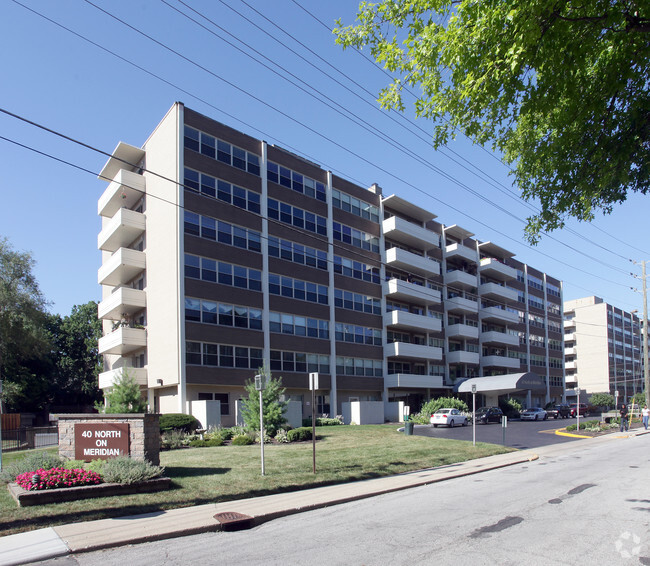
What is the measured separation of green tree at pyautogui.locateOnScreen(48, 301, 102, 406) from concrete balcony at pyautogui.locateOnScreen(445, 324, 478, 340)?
121ft

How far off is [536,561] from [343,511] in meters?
4.88

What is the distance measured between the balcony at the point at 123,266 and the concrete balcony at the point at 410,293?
19.9 metres

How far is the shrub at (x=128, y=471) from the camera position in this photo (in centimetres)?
1184

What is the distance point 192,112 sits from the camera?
3344cm

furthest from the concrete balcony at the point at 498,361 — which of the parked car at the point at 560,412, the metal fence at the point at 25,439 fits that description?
the metal fence at the point at 25,439

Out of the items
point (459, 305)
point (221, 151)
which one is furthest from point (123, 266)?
point (459, 305)

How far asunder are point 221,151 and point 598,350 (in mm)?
85110

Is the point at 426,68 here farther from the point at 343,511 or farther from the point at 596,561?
the point at 343,511

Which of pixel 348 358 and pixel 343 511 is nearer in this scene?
pixel 343 511

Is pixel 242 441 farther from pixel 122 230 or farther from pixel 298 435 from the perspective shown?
pixel 122 230

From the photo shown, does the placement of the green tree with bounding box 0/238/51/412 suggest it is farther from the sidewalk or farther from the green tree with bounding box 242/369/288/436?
the sidewalk

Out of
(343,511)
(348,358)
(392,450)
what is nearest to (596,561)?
(343,511)

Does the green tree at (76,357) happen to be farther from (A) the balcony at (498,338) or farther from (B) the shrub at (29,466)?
(B) the shrub at (29,466)

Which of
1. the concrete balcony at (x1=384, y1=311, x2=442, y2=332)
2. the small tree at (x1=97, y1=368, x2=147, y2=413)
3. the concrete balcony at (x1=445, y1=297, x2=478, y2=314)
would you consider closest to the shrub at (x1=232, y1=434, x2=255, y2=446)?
the small tree at (x1=97, y1=368, x2=147, y2=413)
